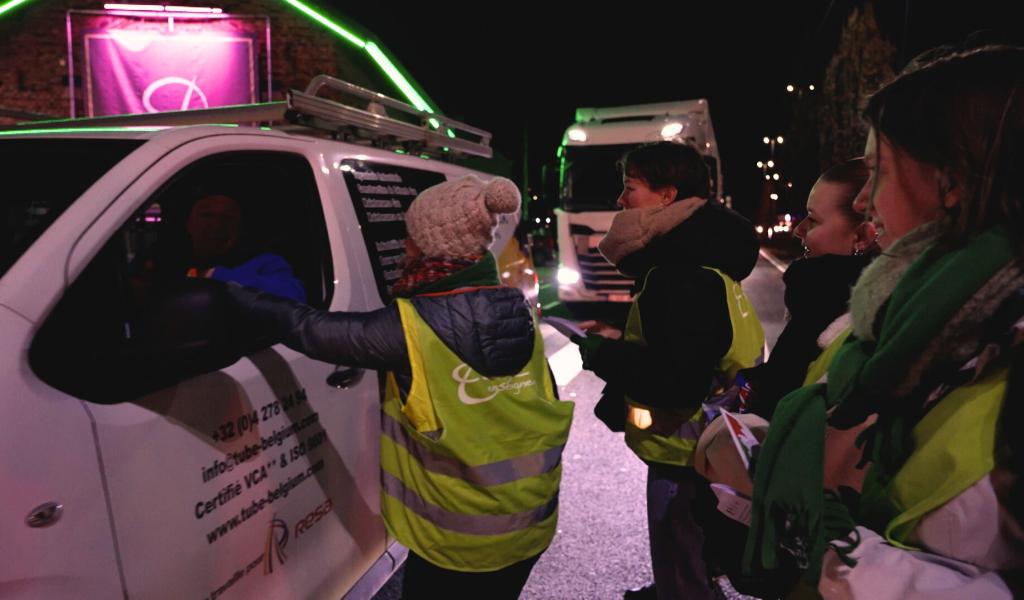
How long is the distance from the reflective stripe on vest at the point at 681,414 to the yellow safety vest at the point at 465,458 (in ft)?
1.52

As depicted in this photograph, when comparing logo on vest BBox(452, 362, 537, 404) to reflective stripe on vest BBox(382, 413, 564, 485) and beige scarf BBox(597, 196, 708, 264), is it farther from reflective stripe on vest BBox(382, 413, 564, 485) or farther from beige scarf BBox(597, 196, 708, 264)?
beige scarf BBox(597, 196, 708, 264)

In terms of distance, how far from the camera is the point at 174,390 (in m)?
1.82

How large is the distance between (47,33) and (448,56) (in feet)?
55.7

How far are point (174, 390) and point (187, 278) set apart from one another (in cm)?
31

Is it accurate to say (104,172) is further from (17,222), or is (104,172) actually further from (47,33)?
(47,33)

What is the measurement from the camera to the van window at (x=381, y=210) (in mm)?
2875

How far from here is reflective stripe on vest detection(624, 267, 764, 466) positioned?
2361 millimetres

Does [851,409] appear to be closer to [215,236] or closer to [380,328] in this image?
[380,328]

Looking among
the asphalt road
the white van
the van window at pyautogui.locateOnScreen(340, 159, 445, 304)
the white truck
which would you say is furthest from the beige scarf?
the white truck

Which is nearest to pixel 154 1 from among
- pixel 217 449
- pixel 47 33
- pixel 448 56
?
pixel 47 33

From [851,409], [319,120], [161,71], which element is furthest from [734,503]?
[161,71]

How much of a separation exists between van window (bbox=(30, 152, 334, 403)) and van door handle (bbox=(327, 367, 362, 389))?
29 centimetres

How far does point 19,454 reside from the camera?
143 cm

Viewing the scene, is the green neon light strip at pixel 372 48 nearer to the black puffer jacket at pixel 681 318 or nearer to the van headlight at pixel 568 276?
the van headlight at pixel 568 276
